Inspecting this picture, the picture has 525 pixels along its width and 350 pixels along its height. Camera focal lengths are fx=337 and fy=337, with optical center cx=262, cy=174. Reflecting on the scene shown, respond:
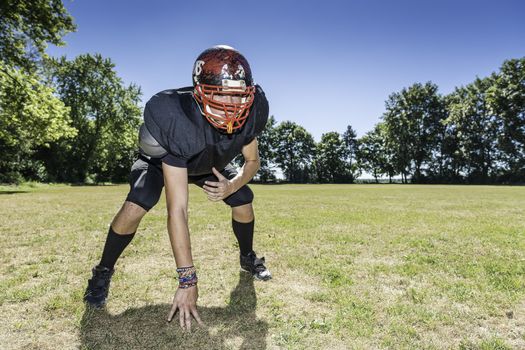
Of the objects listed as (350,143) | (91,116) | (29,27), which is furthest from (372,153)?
(29,27)

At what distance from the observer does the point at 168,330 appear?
2984 mm

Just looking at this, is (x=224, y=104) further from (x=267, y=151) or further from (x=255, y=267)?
(x=267, y=151)

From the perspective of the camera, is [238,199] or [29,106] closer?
[238,199]

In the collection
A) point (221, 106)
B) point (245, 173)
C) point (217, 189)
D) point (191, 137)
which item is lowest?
point (217, 189)

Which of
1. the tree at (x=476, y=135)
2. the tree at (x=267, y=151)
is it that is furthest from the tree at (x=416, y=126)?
the tree at (x=267, y=151)

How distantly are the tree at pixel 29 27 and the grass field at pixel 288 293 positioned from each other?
17971 millimetres

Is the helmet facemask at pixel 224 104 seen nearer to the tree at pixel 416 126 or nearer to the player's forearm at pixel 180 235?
the player's forearm at pixel 180 235

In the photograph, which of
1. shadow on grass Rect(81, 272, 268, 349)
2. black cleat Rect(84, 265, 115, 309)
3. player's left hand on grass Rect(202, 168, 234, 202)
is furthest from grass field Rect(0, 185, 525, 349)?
player's left hand on grass Rect(202, 168, 234, 202)

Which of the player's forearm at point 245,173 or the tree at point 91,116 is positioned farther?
the tree at point 91,116

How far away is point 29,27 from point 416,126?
71.1 meters

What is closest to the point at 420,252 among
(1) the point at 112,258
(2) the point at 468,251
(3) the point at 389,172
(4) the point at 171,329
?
(2) the point at 468,251

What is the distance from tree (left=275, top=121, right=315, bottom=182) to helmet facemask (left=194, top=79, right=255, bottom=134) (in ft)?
286

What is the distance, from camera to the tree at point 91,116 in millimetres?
47625

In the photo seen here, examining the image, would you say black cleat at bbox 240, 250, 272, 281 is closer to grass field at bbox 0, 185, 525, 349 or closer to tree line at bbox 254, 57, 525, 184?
grass field at bbox 0, 185, 525, 349
